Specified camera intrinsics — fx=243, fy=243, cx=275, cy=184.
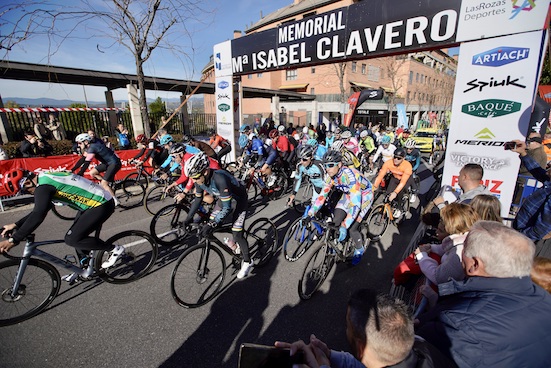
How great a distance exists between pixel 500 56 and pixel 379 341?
17.9 ft

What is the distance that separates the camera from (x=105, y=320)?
2.95 meters

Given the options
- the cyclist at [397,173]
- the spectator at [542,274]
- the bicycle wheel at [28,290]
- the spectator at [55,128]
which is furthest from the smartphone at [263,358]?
the spectator at [55,128]

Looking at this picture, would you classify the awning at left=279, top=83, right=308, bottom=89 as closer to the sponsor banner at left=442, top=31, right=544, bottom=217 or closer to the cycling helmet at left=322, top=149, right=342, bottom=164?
the sponsor banner at left=442, top=31, right=544, bottom=217

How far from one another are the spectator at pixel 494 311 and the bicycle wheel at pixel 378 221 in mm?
3621

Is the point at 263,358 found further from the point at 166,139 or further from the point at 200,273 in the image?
the point at 166,139

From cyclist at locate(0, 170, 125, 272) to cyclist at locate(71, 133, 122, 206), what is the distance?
2781mm

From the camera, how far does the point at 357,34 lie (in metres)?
6.18

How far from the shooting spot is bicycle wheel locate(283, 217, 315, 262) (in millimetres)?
4012

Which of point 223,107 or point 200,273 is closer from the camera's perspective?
point 200,273

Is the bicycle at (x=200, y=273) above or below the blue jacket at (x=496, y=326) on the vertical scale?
below

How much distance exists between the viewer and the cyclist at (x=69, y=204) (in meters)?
2.71

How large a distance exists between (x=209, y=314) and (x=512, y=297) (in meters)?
2.96

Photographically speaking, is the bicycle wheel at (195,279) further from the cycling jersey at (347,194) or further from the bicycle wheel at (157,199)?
the bicycle wheel at (157,199)

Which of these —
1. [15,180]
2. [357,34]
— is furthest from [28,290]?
[357,34]
